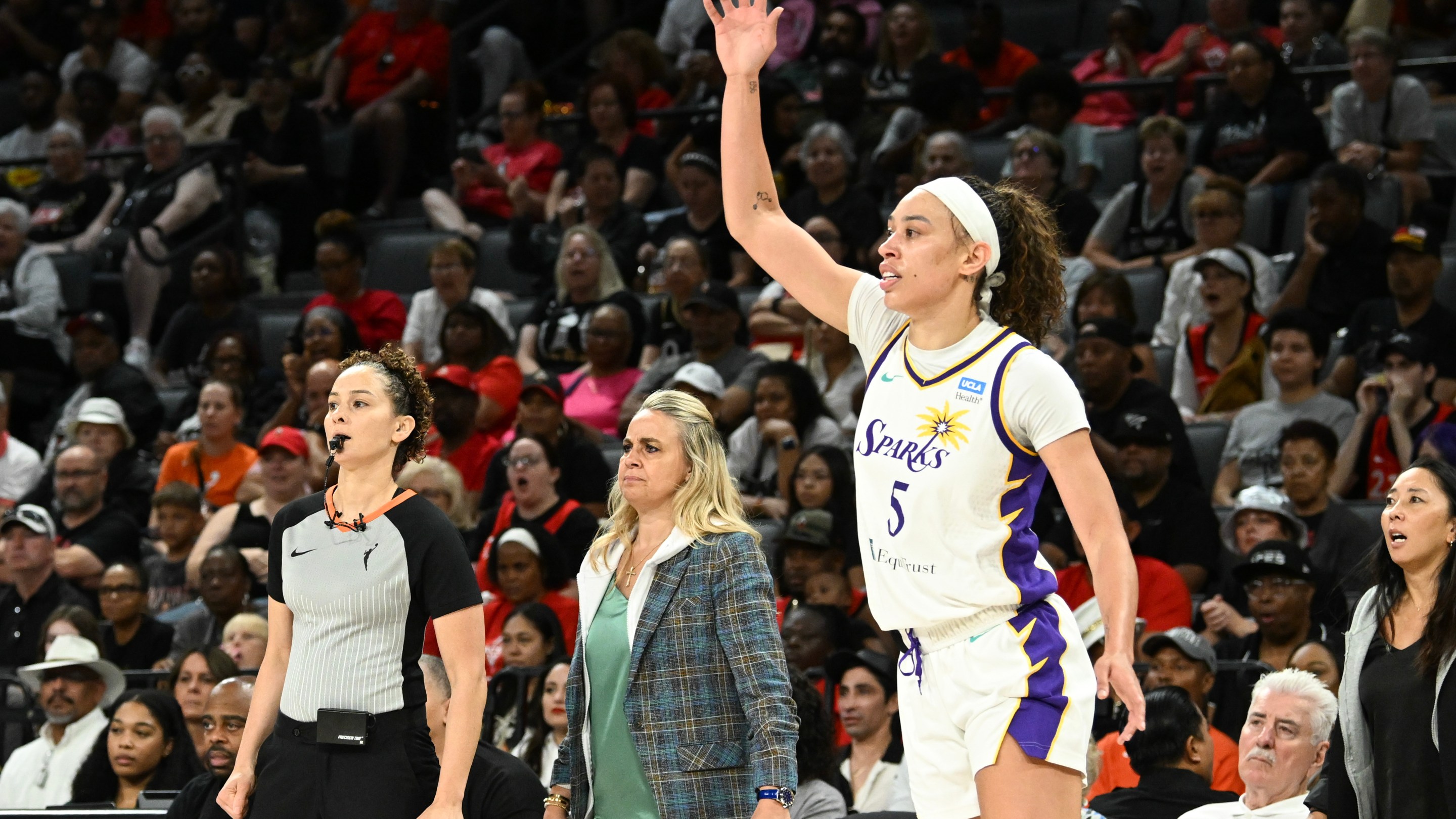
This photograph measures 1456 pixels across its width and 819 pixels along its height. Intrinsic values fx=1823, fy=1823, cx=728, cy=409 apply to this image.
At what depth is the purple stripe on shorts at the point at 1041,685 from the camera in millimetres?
3021

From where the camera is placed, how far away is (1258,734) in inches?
198

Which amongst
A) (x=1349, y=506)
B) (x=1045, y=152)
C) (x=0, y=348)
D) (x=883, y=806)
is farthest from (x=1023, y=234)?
(x=0, y=348)

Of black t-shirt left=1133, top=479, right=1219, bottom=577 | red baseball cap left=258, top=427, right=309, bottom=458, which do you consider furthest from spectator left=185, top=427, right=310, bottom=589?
black t-shirt left=1133, top=479, right=1219, bottom=577

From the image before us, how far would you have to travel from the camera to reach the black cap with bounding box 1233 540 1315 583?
6348mm

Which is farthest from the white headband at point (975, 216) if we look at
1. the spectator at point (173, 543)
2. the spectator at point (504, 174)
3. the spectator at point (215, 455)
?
the spectator at point (504, 174)

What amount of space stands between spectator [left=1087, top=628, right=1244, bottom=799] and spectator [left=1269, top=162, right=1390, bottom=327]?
2.77 meters

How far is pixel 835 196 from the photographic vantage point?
967 centimetres

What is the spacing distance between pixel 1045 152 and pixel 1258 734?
4603 millimetres

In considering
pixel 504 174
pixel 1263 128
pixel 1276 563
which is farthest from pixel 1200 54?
pixel 1276 563

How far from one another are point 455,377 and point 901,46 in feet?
12.2

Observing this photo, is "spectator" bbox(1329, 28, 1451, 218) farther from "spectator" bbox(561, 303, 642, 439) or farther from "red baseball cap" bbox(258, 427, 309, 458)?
"red baseball cap" bbox(258, 427, 309, 458)

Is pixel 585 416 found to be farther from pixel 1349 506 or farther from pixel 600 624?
pixel 600 624

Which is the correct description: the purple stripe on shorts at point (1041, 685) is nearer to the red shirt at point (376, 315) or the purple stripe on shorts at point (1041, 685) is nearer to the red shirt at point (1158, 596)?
the red shirt at point (1158, 596)

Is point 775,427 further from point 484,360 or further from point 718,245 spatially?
point 718,245
